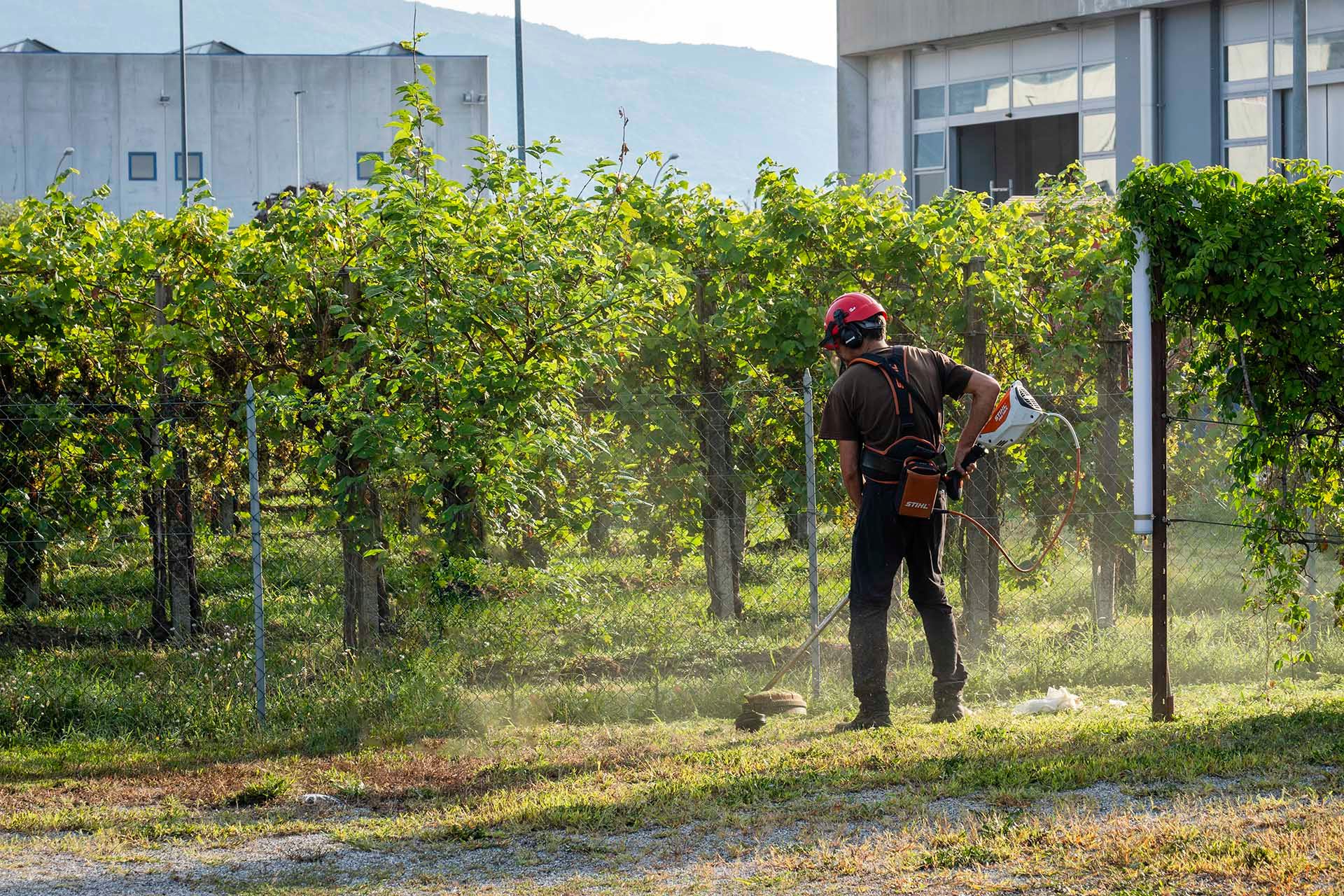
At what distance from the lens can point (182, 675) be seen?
7902mm

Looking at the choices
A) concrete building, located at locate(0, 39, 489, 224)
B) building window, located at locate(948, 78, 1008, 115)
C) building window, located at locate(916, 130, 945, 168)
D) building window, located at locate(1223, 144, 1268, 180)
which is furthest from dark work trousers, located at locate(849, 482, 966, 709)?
concrete building, located at locate(0, 39, 489, 224)

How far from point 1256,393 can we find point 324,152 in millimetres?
64071

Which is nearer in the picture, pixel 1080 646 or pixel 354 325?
pixel 354 325

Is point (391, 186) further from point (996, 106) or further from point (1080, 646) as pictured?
point (996, 106)

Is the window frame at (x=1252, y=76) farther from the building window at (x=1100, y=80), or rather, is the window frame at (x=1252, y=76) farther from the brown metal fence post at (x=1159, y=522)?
the brown metal fence post at (x=1159, y=522)

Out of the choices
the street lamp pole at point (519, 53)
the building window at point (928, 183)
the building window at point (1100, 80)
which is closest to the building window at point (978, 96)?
the building window at point (928, 183)

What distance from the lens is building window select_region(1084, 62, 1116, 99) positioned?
116 feet

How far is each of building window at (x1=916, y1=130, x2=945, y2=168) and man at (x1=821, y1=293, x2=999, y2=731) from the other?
112ft

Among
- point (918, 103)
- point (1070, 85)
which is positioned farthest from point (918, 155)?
point (1070, 85)

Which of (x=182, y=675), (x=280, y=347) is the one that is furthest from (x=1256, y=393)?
(x=182, y=675)

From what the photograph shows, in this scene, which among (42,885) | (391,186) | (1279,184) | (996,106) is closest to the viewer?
(42,885)

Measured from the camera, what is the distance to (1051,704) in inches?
290

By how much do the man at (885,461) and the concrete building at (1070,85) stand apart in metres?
24.0

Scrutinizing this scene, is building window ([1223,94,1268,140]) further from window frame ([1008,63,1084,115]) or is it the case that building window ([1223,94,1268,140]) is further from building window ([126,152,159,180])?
building window ([126,152,159,180])
